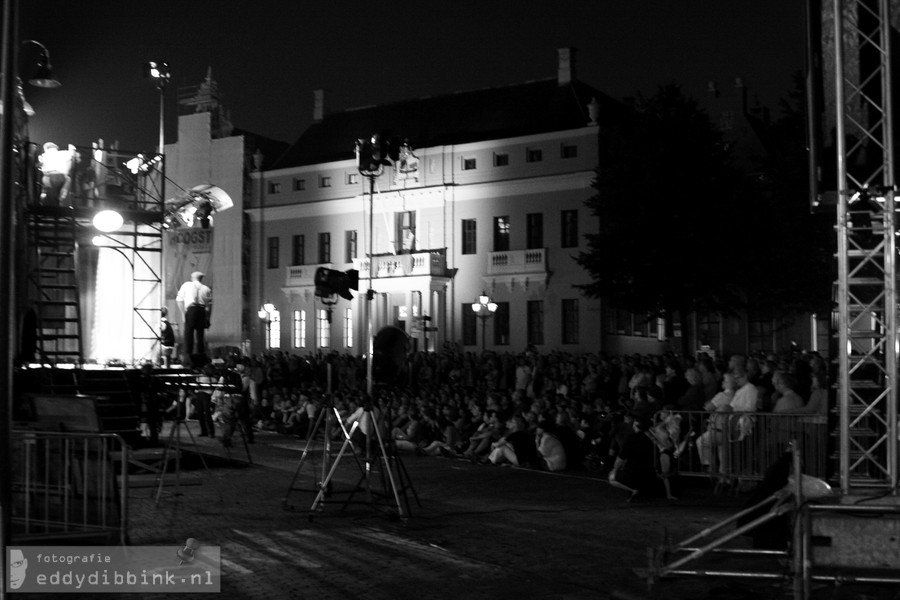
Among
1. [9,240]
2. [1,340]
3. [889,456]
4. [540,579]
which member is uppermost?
[9,240]

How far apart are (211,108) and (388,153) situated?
45.2m

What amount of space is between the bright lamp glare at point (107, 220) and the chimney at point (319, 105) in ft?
125

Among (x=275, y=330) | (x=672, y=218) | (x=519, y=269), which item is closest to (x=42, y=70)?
(x=672, y=218)

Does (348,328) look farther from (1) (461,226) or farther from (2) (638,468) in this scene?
(2) (638,468)

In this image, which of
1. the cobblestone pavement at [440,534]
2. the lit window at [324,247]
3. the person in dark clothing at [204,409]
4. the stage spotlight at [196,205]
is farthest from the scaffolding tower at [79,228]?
the lit window at [324,247]

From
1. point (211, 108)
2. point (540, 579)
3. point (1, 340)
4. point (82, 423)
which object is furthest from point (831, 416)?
point (211, 108)

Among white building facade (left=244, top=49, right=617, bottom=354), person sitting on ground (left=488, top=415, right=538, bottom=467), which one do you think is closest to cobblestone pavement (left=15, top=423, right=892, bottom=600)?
person sitting on ground (left=488, top=415, right=538, bottom=467)

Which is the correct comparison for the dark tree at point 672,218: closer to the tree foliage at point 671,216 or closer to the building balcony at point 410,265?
the tree foliage at point 671,216

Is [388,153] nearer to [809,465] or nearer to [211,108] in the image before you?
[809,465]

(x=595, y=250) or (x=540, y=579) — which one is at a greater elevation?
(x=595, y=250)

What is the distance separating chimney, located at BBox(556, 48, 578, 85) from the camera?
47.3m

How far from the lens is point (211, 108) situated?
5662cm

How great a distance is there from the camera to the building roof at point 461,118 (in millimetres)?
46531

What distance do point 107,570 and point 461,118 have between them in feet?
139
